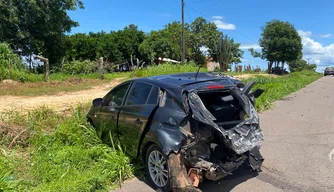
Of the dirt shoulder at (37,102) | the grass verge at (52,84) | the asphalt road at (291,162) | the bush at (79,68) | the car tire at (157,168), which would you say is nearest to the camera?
the car tire at (157,168)

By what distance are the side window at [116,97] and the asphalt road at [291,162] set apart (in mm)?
1546

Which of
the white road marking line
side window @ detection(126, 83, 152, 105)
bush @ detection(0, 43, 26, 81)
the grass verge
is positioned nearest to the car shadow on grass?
side window @ detection(126, 83, 152, 105)

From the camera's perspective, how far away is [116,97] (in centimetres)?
597

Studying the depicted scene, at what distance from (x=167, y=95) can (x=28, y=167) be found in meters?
2.87

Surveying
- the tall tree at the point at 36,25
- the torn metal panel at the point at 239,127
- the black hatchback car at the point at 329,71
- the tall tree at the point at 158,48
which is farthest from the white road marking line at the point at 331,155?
the black hatchback car at the point at 329,71

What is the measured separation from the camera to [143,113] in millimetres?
4867

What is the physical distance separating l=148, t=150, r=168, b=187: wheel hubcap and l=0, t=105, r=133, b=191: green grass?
0.65 m

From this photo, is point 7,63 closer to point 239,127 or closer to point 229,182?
point 229,182

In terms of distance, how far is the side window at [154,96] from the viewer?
191 inches

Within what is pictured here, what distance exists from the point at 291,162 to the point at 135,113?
3.09m

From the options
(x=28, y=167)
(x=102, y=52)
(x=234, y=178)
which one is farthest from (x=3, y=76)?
(x=102, y=52)

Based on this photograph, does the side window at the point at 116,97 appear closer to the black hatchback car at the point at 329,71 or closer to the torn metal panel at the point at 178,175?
the torn metal panel at the point at 178,175

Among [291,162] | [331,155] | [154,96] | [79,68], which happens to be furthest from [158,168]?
[79,68]

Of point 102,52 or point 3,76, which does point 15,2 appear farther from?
point 102,52
